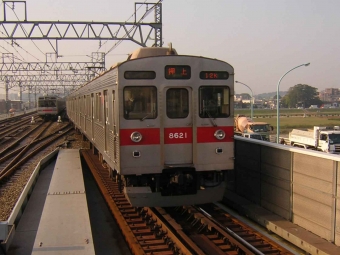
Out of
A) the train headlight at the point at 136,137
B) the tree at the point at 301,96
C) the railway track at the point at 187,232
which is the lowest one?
the railway track at the point at 187,232

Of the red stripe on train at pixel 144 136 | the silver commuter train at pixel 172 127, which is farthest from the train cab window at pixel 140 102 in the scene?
the red stripe on train at pixel 144 136

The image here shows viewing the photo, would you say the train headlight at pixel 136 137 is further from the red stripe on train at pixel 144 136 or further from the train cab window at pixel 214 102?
the train cab window at pixel 214 102

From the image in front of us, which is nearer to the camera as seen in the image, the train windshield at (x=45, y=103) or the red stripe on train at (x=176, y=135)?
the red stripe on train at (x=176, y=135)

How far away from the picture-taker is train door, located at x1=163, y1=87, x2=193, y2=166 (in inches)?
321

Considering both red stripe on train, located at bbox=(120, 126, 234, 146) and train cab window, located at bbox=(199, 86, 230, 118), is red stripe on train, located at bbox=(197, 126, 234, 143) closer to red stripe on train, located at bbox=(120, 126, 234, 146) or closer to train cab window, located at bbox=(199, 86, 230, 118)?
red stripe on train, located at bbox=(120, 126, 234, 146)

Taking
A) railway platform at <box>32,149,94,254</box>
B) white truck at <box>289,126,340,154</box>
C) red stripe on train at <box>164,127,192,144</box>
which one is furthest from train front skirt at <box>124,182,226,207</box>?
white truck at <box>289,126,340,154</box>

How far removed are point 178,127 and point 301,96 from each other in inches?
3487

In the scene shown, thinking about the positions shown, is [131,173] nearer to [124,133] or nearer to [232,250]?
[124,133]

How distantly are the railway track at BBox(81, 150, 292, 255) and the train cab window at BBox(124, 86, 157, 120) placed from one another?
6.48ft

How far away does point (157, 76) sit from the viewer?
812 centimetres

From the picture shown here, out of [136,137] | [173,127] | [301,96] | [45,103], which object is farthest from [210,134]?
[301,96]

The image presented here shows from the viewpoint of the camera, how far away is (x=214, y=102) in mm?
8406

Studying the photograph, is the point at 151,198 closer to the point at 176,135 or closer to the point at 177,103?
the point at 176,135

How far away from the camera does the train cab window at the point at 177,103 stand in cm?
820
